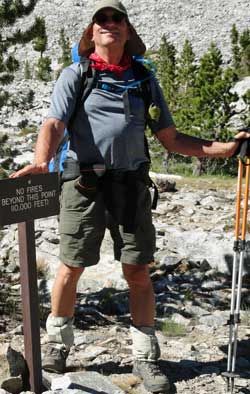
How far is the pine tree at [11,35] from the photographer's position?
4.21 meters

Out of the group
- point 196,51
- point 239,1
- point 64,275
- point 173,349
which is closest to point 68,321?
point 64,275

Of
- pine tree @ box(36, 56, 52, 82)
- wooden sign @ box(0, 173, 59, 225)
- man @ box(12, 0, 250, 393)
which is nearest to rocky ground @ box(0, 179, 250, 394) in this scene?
man @ box(12, 0, 250, 393)

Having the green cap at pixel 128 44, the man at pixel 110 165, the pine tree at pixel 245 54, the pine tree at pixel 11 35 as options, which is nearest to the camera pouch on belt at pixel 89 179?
the man at pixel 110 165

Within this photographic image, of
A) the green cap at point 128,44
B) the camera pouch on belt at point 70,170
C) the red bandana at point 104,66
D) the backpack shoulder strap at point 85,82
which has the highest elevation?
the green cap at point 128,44

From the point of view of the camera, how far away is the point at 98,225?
341 cm

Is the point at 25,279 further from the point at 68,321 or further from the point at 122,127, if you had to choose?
the point at 122,127

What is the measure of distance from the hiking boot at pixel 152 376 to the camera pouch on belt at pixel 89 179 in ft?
3.47

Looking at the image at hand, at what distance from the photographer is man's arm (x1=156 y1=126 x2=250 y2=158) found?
11.6ft

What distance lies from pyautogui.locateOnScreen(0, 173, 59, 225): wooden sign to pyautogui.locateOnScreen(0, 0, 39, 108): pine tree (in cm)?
161

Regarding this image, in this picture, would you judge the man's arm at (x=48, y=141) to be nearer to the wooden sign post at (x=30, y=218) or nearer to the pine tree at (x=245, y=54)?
the wooden sign post at (x=30, y=218)

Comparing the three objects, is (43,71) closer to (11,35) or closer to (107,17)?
(11,35)

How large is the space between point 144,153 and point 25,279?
99 cm

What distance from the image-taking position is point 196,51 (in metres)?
67.4

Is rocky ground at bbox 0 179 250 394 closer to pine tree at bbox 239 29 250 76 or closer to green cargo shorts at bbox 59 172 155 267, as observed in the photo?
green cargo shorts at bbox 59 172 155 267
